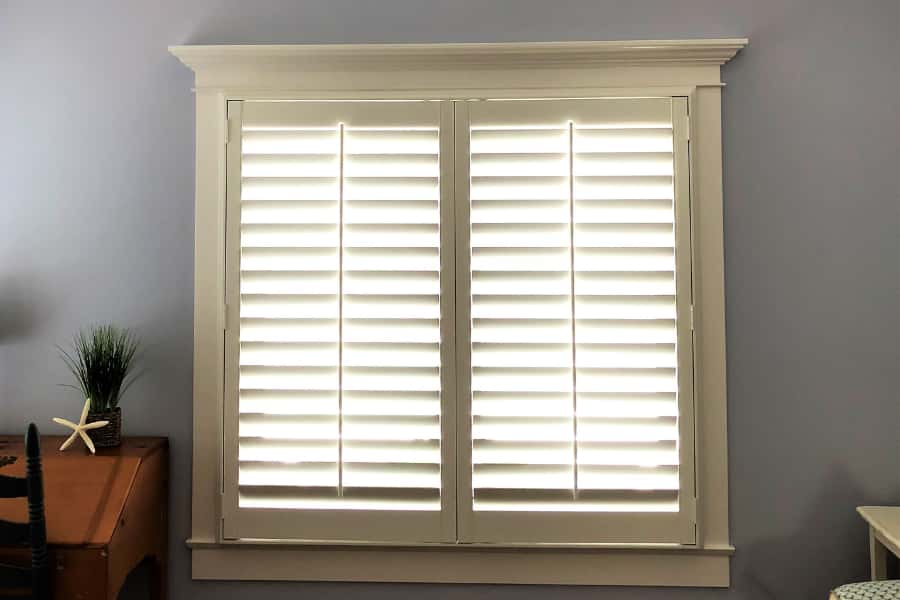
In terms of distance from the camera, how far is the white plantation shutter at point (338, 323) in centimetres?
181

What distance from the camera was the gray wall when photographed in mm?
1811

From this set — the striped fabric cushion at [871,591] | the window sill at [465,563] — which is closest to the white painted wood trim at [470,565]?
the window sill at [465,563]

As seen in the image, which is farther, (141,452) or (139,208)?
(139,208)

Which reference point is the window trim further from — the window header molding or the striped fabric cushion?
the striped fabric cushion

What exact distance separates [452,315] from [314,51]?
898 mm

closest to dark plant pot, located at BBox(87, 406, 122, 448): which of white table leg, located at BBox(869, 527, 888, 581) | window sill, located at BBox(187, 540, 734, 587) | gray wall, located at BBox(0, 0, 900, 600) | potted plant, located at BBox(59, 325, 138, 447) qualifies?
potted plant, located at BBox(59, 325, 138, 447)

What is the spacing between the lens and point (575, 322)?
1.80 m

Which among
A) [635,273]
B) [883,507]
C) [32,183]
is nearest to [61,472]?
→ [32,183]

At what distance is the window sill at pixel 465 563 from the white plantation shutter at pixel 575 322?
62 mm

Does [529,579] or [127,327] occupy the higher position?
[127,327]

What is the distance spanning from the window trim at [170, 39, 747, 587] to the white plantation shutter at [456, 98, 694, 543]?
54 millimetres

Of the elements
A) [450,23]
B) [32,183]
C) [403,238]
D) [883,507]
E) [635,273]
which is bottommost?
[883,507]

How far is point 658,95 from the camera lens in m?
1.82

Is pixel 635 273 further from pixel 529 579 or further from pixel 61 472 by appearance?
pixel 61 472
